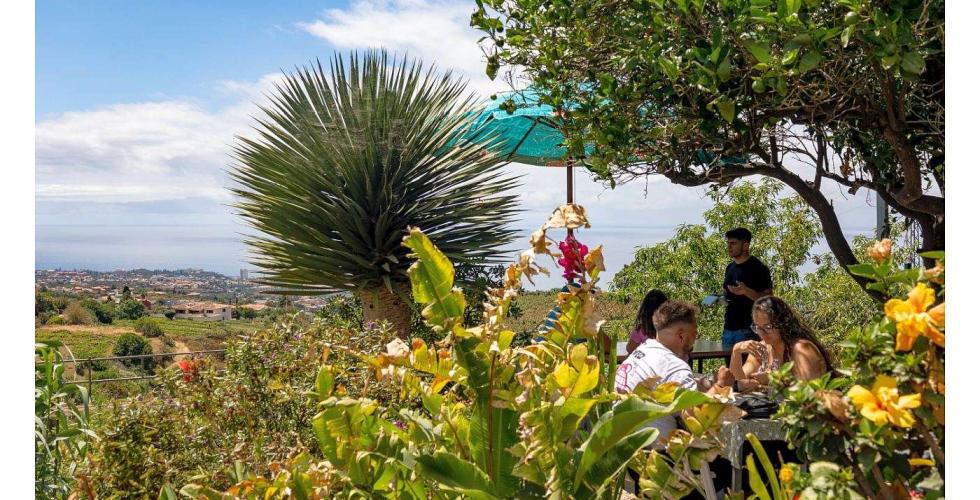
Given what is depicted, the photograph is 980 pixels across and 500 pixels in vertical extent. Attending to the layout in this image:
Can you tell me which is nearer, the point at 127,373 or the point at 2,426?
the point at 2,426

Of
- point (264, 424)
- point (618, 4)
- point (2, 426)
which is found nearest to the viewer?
point (2, 426)

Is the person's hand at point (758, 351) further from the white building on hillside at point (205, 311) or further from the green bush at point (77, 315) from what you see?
the green bush at point (77, 315)

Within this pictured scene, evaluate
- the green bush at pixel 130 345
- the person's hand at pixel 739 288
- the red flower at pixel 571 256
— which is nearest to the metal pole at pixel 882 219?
the person's hand at pixel 739 288

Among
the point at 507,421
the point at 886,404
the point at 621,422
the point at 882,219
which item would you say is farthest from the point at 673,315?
the point at 882,219

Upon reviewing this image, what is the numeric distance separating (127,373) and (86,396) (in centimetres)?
443

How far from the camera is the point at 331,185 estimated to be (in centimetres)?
836

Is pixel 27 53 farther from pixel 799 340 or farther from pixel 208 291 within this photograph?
pixel 208 291

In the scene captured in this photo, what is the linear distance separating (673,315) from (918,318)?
2236mm

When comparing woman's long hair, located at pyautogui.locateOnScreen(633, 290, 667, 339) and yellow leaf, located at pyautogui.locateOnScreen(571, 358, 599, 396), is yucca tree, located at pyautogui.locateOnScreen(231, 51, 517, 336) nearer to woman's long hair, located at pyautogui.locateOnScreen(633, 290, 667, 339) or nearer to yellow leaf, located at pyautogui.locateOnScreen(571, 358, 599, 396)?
woman's long hair, located at pyautogui.locateOnScreen(633, 290, 667, 339)

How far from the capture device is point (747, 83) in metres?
3.27

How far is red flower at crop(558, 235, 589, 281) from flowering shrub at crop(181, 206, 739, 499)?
4cm

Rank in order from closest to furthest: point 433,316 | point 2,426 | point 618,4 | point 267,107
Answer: point 433,316
point 2,426
point 618,4
point 267,107
